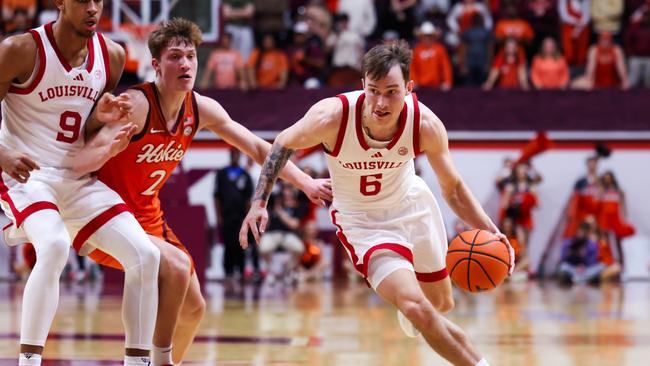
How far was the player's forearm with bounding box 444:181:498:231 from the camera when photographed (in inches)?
259

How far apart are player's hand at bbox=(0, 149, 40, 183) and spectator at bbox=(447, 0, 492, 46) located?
39.5 ft

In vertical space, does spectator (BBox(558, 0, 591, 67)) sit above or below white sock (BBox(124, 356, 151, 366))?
above

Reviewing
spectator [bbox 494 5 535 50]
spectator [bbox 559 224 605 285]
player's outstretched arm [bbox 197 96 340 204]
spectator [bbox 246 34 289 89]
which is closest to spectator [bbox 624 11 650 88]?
spectator [bbox 494 5 535 50]

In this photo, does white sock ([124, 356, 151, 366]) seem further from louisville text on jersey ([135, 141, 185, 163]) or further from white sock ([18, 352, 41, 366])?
louisville text on jersey ([135, 141, 185, 163])

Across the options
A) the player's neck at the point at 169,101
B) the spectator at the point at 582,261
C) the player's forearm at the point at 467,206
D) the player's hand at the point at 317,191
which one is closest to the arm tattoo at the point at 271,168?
the player's hand at the point at 317,191

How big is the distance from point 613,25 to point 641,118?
202 centimetres

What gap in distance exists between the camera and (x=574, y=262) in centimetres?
1555

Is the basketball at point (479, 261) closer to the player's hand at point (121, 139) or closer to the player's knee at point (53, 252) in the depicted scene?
the player's hand at point (121, 139)

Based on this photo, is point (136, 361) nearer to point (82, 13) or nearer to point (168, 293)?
point (168, 293)

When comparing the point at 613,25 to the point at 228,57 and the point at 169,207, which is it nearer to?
the point at 228,57

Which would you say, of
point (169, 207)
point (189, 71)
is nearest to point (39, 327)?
point (189, 71)

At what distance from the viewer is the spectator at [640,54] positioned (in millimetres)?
17000

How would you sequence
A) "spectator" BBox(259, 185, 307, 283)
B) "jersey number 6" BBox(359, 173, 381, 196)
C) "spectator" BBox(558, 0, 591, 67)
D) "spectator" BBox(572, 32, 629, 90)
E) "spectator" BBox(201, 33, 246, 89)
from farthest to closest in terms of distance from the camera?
"spectator" BBox(558, 0, 591, 67)
"spectator" BBox(572, 32, 629, 90)
"spectator" BBox(201, 33, 246, 89)
"spectator" BBox(259, 185, 307, 283)
"jersey number 6" BBox(359, 173, 381, 196)

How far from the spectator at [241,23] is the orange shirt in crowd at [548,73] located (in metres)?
4.29
